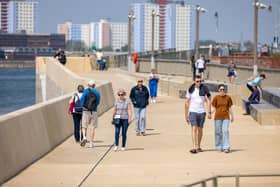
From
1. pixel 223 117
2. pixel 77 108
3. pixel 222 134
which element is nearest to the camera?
pixel 223 117

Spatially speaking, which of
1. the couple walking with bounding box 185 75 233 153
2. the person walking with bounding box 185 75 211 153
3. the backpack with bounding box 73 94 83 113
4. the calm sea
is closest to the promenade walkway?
the couple walking with bounding box 185 75 233 153

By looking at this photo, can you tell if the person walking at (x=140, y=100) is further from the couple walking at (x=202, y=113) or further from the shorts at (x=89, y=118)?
the couple walking at (x=202, y=113)

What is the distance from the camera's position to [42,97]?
5762 cm

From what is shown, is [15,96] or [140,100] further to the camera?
[15,96]

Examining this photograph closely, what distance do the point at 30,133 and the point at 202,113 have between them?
391 cm

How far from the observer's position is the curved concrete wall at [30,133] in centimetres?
1578

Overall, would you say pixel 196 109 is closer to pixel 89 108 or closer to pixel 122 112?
pixel 122 112

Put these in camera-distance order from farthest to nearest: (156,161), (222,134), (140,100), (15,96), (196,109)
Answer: (15,96), (140,100), (222,134), (196,109), (156,161)

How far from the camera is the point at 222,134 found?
20453mm

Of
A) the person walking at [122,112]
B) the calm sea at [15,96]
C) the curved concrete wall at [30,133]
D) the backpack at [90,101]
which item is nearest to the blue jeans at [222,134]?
the person walking at [122,112]

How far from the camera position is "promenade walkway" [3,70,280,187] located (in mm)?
15812

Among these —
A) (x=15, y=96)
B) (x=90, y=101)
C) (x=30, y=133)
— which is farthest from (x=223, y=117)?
(x=15, y=96)

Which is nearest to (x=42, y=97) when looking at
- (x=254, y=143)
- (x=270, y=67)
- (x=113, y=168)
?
(x=270, y=67)

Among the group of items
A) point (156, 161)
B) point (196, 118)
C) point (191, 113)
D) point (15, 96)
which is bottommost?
point (15, 96)
